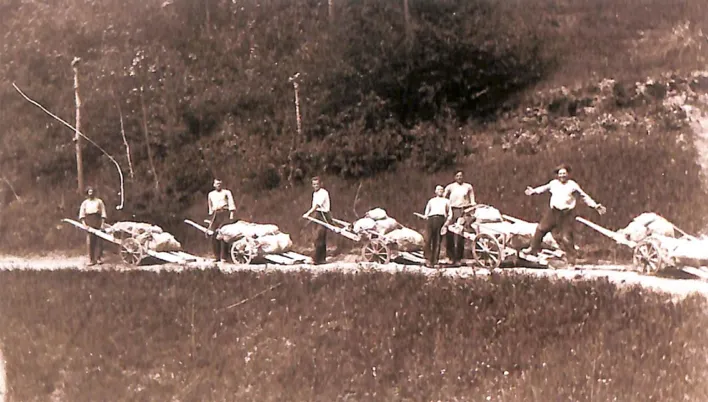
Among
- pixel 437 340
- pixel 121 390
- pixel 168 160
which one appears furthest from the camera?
pixel 168 160

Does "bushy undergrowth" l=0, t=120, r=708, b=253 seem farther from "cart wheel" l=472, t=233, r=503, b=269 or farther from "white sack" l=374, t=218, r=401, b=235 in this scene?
"cart wheel" l=472, t=233, r=503, b=269

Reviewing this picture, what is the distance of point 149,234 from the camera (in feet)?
22.0

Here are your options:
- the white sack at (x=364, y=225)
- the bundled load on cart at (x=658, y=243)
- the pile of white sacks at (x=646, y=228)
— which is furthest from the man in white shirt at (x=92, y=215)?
the pile of white sacks at (x=646, y=228)

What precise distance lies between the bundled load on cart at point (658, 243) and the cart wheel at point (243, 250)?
2979 mm

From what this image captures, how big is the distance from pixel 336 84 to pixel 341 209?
48.4 inches

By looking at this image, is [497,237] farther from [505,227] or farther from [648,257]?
[648,257]

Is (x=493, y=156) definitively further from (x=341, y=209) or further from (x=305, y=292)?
(x=305, y=292)

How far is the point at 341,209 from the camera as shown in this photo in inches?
261

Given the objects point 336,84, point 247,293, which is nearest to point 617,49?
point 336,84

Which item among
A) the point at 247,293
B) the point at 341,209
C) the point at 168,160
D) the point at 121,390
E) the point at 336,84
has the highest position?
the point at 336,84

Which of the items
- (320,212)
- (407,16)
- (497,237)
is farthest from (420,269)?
(407,16)

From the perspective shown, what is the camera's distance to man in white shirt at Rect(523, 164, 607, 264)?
18.4ft

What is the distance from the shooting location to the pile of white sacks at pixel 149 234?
6684mm

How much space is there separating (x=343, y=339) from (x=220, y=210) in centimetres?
210
